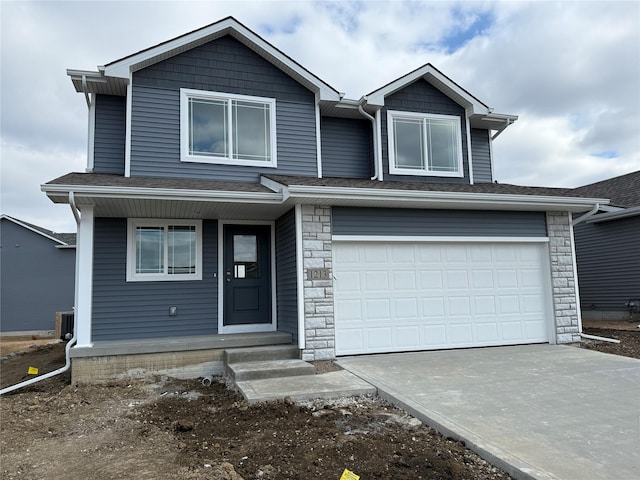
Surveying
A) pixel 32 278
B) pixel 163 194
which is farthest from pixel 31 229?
pixel 163 194

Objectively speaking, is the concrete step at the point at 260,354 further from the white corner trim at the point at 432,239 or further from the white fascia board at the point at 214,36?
the white fascia board at the point at 214,36

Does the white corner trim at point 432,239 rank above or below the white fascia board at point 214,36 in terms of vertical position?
below

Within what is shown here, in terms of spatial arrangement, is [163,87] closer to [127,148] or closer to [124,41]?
[127,148]

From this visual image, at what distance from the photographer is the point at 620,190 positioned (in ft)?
45.5

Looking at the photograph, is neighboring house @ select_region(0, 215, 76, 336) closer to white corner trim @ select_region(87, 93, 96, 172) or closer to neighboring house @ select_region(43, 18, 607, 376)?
white corner trim @ select_region(87, 93, 96, 172)

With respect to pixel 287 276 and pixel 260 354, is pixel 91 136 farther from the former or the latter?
pixel 260 354

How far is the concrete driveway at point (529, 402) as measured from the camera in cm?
322

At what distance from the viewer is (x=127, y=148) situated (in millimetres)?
7609

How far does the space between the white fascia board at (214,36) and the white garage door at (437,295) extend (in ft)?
11.4

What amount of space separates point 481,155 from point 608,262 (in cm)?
591

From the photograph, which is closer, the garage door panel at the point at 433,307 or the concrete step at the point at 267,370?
the concrete step at the point at 267,370

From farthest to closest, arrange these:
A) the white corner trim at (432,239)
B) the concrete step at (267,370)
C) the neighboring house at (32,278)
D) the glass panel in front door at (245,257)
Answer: the neighboring house at (32,278) < the glass panel in front door at (245,257) < the white corner trim at (432,239) < the concrete step at (267,370)

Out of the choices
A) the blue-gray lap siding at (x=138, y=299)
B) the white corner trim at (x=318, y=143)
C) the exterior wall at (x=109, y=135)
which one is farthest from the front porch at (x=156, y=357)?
the white corner trim at (x=318, y=143)

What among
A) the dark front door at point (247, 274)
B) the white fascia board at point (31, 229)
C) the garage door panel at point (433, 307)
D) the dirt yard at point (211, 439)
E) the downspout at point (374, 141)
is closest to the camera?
the dirt yard at point (211, 439)
